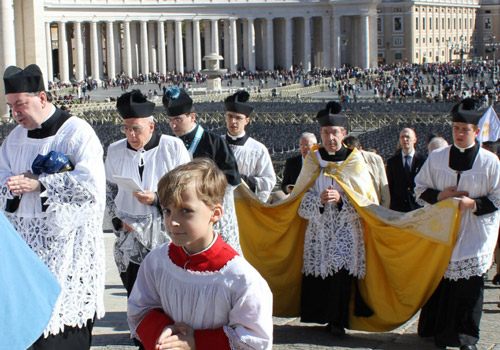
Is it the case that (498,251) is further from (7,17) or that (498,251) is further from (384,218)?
(7,17)

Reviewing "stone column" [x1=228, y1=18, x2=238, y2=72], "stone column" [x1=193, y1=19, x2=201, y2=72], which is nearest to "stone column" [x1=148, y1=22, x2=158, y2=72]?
"stone column" [x1=193, y1=19, x2=201, y2=72]

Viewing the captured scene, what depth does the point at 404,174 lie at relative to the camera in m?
10.1

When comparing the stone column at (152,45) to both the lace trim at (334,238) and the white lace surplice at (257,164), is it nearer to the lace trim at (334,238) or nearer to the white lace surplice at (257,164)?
the white lace surplice at (257,164)

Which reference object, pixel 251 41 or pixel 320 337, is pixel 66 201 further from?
pixel 251 41

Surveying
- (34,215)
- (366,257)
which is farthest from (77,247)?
(366,257)

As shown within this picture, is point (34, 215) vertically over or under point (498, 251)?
over

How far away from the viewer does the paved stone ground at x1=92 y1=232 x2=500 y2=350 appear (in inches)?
277

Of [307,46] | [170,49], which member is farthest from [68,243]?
[307,46]

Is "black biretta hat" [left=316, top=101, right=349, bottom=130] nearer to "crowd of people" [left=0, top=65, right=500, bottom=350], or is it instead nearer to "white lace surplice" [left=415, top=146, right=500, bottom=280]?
"crowd of people" [left=0, top=65, right=500, bottom=350]

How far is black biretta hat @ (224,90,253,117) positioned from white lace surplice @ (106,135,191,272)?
5.56ft

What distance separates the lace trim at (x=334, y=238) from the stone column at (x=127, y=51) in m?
84.5

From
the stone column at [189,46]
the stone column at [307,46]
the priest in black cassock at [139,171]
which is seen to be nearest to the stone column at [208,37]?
the stone column at [189,46]

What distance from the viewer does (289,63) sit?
346 feet

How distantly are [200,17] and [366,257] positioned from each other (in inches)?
3607
